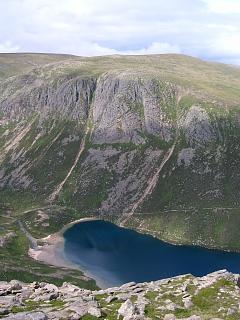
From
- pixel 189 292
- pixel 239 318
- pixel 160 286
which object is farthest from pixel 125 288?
pixel 239 318

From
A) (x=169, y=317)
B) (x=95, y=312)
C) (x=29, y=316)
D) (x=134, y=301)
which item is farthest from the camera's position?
(x=134, y=301)

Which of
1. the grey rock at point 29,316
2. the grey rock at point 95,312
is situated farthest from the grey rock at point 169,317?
the grey rock at point 29,316

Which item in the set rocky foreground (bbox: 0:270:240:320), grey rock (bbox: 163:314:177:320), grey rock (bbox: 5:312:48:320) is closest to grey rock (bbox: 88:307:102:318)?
rocky foreground (bbox: 0:270:240:320)

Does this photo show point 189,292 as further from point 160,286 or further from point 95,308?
point 95,308

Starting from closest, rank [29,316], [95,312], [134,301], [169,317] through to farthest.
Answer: [29,316] < [169,317] < [95,312] < [134,301]

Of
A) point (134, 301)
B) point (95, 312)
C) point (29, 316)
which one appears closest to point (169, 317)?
point (95, 312)

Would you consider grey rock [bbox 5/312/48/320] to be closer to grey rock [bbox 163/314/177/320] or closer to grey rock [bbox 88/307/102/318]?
grey rock [bbox 88/307/102/318]

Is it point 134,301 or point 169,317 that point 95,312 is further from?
point 134,301

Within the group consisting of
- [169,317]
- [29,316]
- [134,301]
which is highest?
[29,316]
